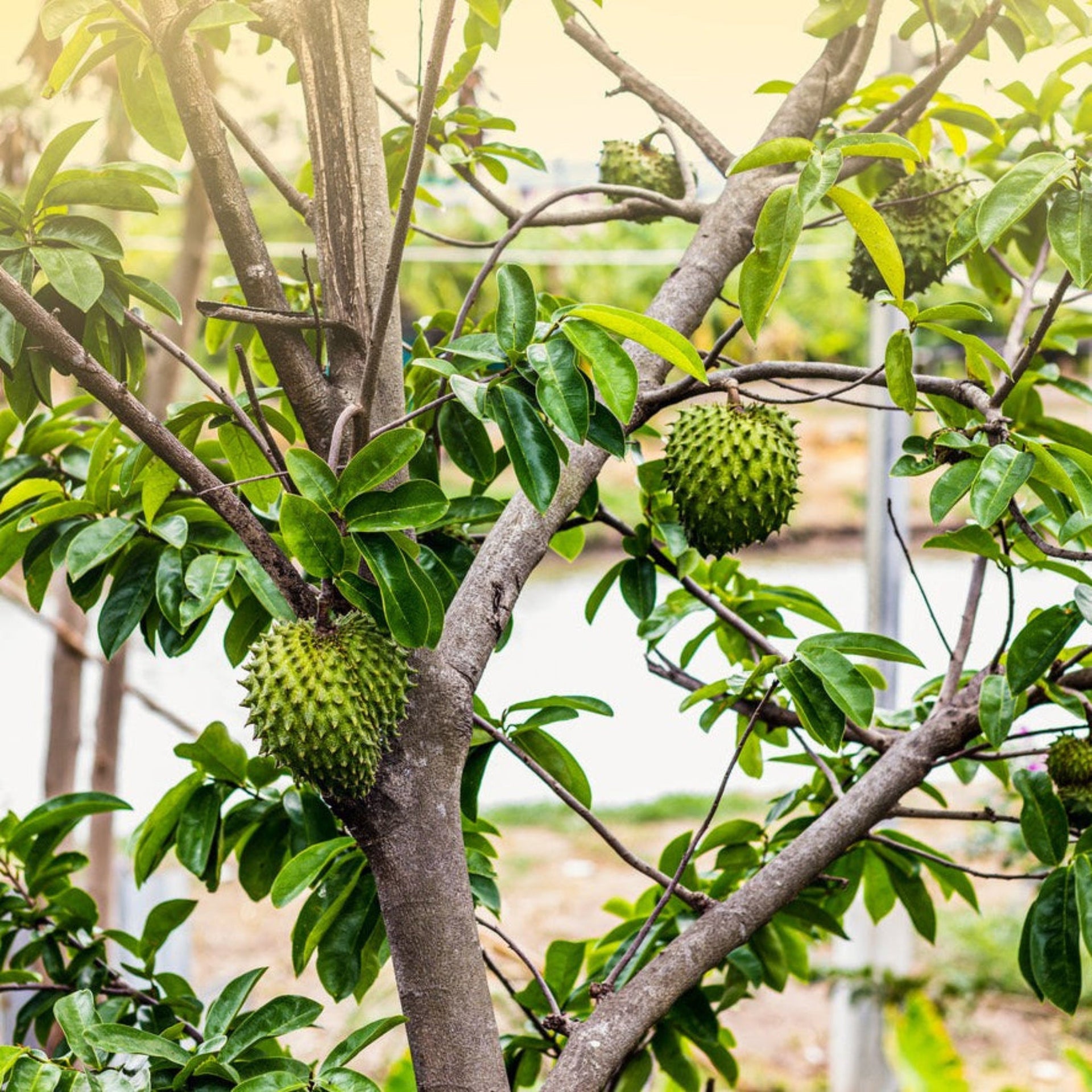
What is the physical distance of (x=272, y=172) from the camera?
2.72ft

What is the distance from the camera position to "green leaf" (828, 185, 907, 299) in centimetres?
64

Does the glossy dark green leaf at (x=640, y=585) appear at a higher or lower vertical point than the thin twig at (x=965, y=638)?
higher

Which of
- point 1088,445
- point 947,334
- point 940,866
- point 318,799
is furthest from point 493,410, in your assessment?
point 940,866

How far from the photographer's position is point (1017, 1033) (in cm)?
286

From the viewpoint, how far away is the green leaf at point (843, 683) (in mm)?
759

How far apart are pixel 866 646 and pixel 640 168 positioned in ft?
1.62

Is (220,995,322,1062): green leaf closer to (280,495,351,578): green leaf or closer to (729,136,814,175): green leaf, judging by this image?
(280,495,351,578): green leaf

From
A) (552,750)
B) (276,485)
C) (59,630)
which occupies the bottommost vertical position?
(552,750)

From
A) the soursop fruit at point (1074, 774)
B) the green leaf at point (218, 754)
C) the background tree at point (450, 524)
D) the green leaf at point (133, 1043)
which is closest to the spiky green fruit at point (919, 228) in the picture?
the background tree at point (450, 524)

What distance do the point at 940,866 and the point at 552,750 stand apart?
0.39m

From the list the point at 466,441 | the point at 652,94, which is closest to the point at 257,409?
the point at 466,441

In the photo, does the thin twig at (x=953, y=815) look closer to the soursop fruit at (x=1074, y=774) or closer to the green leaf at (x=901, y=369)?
the soursop fruit at (x=1074, y=774)

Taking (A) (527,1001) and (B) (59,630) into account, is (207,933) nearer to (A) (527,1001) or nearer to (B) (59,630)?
(B) (59,630)

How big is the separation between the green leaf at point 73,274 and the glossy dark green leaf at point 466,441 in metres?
0.29
